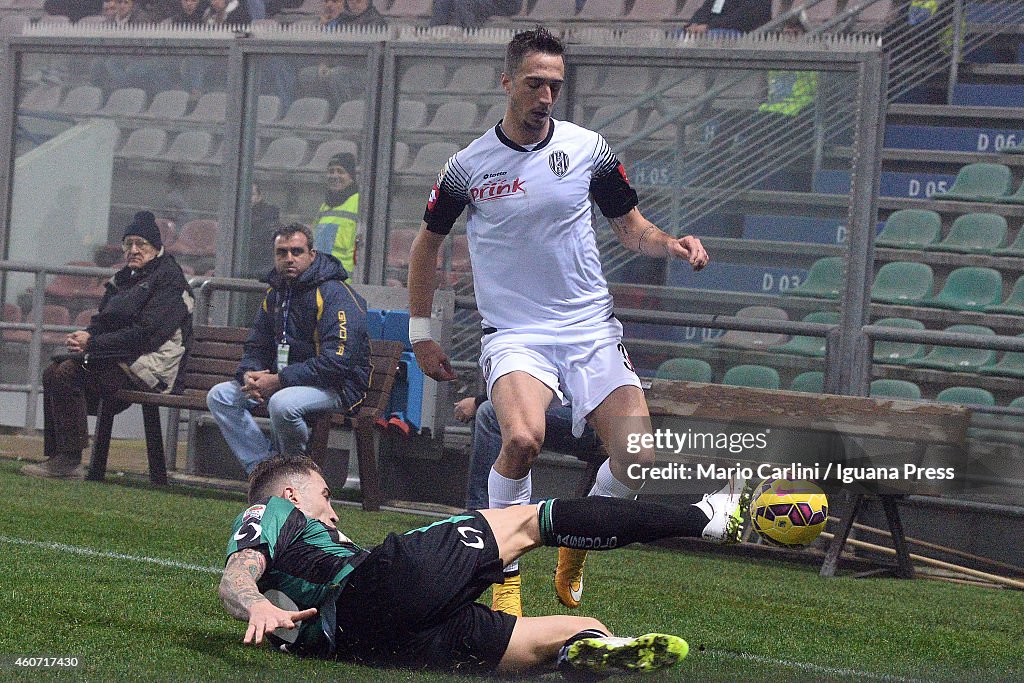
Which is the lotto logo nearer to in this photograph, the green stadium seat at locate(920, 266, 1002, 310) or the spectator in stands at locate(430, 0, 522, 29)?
the spectator in stands at locate(430, 0, 522, 29)

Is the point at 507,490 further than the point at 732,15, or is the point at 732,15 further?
the point at 732,15

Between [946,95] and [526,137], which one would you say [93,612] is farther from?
[946,95]

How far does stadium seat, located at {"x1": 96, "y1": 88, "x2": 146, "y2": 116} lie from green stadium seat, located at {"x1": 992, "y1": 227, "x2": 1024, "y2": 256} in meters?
7.09

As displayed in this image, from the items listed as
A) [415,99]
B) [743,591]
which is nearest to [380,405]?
[415,99]

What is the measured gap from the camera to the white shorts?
17.9 feet

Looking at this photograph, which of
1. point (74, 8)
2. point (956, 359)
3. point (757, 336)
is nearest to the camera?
point (757, 336)

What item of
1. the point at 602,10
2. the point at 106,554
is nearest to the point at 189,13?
the point at 602,10

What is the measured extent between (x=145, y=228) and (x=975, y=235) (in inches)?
271

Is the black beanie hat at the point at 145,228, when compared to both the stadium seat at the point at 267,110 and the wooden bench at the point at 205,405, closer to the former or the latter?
the wooden bench at the point at 205,405

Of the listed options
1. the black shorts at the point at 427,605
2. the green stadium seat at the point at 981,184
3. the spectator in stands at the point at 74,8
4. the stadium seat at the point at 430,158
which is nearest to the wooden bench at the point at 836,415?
the stadium seat at the point at 430,158

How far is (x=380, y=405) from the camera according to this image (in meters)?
9.07

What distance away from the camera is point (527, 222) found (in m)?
5.49

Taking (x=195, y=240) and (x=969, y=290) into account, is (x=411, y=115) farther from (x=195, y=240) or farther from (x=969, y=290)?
(x=969, y=290)

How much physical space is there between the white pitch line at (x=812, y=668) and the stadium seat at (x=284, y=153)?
655 cm
